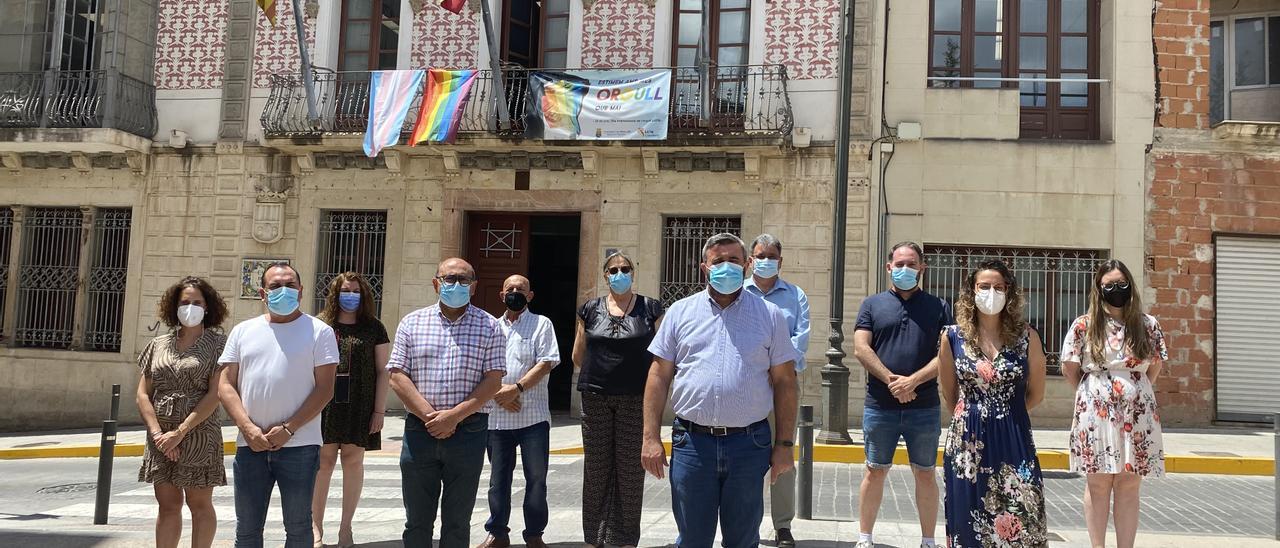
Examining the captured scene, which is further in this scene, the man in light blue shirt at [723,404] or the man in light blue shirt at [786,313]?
the man in light blue shirt at [786,313]

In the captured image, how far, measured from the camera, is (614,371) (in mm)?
5859

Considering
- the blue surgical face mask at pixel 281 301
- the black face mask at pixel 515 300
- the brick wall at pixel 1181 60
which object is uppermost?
the brick wall at pixel 1181 60

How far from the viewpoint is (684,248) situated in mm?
14852

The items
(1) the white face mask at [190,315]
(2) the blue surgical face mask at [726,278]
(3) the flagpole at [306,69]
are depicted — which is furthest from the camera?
(3) the flagpole at [306,69]

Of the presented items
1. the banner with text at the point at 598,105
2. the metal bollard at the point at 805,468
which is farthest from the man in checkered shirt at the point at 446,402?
Answer: the banner with text at the point at 598,105

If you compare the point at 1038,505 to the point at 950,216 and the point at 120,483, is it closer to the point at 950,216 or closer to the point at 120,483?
the point at 120,483

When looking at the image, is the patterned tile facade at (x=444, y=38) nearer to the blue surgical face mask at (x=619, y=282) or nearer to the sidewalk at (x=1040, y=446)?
the sidewalk at (x=1040, y=446)

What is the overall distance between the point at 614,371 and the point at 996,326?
2.20 metres

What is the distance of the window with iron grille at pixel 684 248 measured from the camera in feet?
48.2

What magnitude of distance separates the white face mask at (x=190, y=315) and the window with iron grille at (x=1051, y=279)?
36.1 feet

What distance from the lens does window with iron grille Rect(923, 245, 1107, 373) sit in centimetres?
1395

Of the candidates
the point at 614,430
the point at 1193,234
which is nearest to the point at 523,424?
the point at 614,430

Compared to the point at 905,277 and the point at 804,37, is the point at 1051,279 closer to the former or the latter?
the point at 804,37

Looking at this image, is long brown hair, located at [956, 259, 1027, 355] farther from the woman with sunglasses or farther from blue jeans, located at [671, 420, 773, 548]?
the woman with sunglasses
